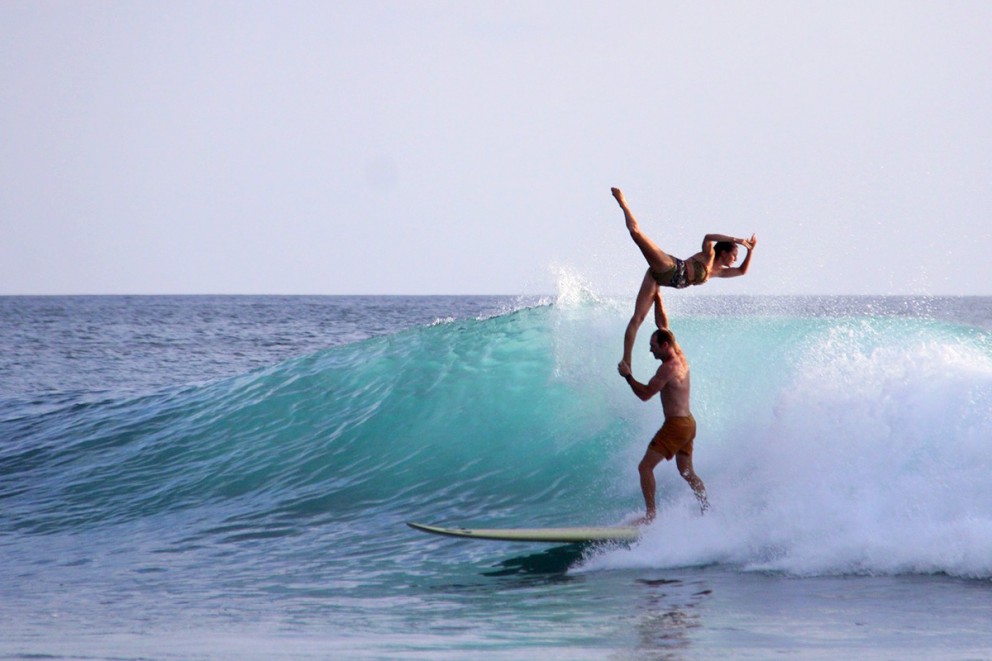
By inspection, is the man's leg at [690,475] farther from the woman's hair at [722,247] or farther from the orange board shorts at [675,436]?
the woman's hair at [722,247]

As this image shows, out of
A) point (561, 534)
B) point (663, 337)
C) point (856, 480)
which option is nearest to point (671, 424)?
point (663, 337)

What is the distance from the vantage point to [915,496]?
8383 mm

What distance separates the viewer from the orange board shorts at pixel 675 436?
8.55m

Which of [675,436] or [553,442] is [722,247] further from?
[553,442]

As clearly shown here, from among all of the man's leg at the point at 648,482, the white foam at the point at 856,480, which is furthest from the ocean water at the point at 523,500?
the man's leg at the point at 648,482

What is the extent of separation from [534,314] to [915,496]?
25.5ft

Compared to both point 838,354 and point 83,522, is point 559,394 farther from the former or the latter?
point 83,522

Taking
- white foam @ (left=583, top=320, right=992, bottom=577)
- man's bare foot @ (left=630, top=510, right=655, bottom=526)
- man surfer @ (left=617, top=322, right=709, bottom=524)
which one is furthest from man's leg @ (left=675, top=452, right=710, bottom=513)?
man's bare foot @ (left=630, top=510, right=655, bottom=526)

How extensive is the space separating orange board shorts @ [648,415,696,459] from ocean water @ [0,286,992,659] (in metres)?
0.51

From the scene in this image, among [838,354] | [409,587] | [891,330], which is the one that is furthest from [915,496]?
[891,330]

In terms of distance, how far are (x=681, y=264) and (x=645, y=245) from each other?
32 cm

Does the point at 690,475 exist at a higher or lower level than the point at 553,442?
higher

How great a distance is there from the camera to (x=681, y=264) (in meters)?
8.48

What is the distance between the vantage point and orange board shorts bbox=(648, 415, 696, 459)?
855 cm
